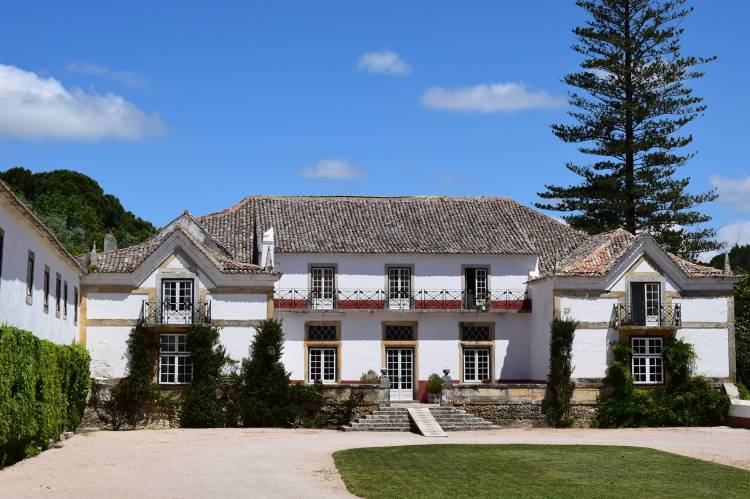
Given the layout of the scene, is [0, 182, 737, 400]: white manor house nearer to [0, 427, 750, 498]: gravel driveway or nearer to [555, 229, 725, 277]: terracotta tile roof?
[555, 229, 725, 277]: terracotta tile roof

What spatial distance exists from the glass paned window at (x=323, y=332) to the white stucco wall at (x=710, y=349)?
42.5 ft

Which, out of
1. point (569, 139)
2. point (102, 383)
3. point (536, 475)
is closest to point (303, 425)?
point (102, 383)

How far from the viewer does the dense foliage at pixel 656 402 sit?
1436 inches

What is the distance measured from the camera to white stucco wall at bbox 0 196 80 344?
23.5m

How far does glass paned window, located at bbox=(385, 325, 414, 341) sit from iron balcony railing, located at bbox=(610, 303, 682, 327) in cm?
825

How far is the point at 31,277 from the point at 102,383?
29.1 ft

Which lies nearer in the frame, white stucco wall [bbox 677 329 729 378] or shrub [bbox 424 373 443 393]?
white stucco wall [bbox 677 329 729 378]

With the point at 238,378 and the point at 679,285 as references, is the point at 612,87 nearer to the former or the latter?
the point at 679,285

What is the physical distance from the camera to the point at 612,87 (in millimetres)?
49625

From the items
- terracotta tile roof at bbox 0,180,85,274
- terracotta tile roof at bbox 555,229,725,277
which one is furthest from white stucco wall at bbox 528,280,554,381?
terracotta tile roof at bbox 0,180,85,274

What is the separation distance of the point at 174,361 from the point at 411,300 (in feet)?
35.0

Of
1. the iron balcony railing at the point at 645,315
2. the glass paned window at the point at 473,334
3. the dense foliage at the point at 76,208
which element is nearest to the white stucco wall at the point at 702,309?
the iron balcony railing at the point at 645,315

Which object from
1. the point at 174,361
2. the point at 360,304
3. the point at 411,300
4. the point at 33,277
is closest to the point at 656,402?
the point at 411,300

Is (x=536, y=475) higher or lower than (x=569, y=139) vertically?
lower
